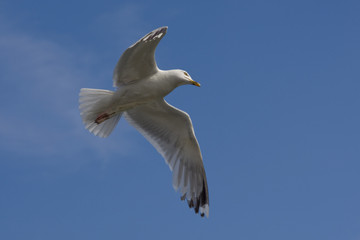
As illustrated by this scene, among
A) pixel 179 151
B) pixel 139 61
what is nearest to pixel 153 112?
pixel 179 151

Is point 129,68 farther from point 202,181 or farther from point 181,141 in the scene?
point 202,181

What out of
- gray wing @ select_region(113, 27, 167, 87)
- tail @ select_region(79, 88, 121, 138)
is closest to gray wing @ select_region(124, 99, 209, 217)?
tail @ select_region(79, 88, 121, 138)

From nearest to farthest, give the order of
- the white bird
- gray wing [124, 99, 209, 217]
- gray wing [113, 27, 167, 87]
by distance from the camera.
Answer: gray wing [113, 27, 167, 87] → the white bird → gray wing [124, 99, 209, 217]

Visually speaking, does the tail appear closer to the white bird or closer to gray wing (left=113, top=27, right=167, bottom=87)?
the white bird

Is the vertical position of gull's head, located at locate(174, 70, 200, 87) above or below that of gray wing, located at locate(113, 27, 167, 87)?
above

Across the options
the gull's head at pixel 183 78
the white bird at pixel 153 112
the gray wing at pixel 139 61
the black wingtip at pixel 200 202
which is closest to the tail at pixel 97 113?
the white bird at pixel 153 112

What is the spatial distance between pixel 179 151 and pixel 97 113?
1497 millimetres

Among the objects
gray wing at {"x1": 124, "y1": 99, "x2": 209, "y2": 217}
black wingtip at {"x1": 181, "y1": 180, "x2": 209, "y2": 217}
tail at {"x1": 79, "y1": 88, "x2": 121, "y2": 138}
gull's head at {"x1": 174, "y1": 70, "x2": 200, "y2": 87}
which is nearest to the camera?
gull's head at {"x1": 174, "y1": 70, "x2": 200, "y2": 87}

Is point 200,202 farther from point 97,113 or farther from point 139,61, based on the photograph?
point 139,61

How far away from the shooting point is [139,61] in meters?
8.23

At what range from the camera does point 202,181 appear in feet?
30.8

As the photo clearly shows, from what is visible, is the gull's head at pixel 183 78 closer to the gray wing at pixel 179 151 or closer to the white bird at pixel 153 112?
the white bird at pixel 153 112

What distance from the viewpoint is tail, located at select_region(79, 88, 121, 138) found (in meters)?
8.62

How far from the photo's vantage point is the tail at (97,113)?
862 centimetres
